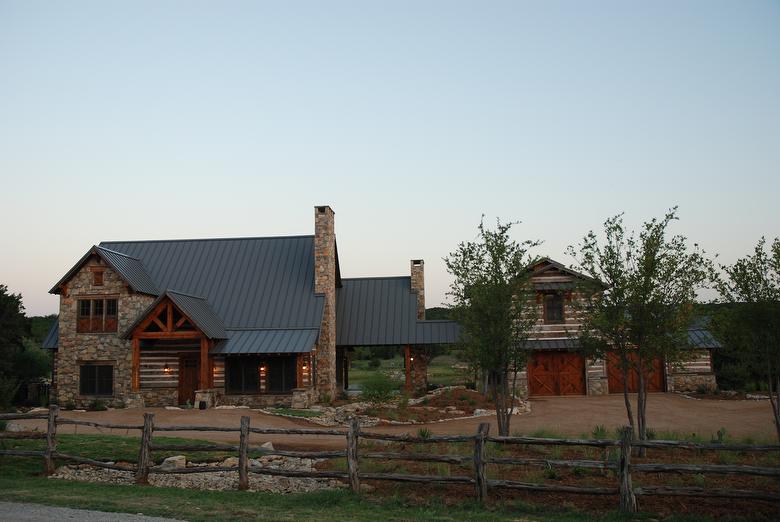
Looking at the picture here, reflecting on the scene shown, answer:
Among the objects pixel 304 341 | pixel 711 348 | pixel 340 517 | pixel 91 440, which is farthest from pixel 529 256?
pixel 711 348

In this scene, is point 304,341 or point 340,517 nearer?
point 340,517

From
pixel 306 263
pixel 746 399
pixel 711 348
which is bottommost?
pixel 746 399

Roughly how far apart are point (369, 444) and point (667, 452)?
7552 millimetres

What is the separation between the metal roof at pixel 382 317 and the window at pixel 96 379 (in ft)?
39.5

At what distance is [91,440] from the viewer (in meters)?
19.3

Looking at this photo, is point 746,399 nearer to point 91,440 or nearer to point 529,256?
point 529,256

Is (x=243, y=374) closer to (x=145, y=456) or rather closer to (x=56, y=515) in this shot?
(x=145, y=456)

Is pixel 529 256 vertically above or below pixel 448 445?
above

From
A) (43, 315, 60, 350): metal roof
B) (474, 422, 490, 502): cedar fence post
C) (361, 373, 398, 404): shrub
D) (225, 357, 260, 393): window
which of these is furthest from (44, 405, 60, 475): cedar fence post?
(43, 315, 60, 350): metal roof

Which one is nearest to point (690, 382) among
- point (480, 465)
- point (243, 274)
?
point (243, 274)

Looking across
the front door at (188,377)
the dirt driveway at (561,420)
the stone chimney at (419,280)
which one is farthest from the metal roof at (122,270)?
the stone chimney at (419,280)

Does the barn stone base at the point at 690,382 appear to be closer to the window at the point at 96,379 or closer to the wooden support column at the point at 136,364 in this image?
the wooden support column at the point at 136,364

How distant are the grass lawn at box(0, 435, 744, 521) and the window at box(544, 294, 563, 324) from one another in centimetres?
2477

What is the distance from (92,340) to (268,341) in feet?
28.1
